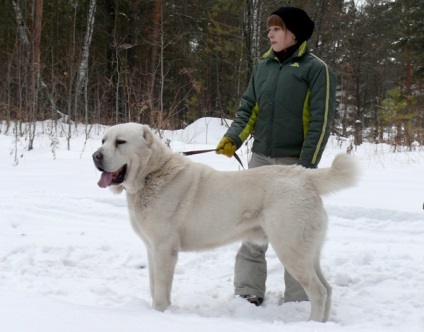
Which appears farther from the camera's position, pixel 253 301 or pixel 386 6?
pixel 386 6

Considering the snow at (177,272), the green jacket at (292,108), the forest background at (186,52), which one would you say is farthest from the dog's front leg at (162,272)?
the forest background at (186,52)

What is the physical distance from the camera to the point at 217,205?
3.05 m

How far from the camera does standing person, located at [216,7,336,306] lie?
3246 millimetres

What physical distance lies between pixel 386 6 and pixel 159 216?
24791mm

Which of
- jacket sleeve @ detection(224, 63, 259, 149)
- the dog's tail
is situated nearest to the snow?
the dog's tail

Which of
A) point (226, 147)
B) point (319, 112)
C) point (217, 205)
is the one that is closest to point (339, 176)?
point (319, 112)

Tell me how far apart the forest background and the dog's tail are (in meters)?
9.61

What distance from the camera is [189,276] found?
3996mm

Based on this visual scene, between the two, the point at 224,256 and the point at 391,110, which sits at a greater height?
the point at 391,110

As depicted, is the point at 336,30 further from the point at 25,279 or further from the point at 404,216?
the point at 25,279

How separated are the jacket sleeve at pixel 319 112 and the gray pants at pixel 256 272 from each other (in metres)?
0.27

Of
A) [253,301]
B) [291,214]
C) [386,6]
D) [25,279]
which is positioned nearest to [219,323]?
[291,214]

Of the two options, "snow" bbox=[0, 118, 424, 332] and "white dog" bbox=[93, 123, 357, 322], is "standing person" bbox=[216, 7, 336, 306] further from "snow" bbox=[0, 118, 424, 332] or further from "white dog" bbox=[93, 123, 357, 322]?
"white dog" bbox=[93, 123, 357, 322]

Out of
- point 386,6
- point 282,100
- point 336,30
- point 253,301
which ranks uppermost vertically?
point 386,6
